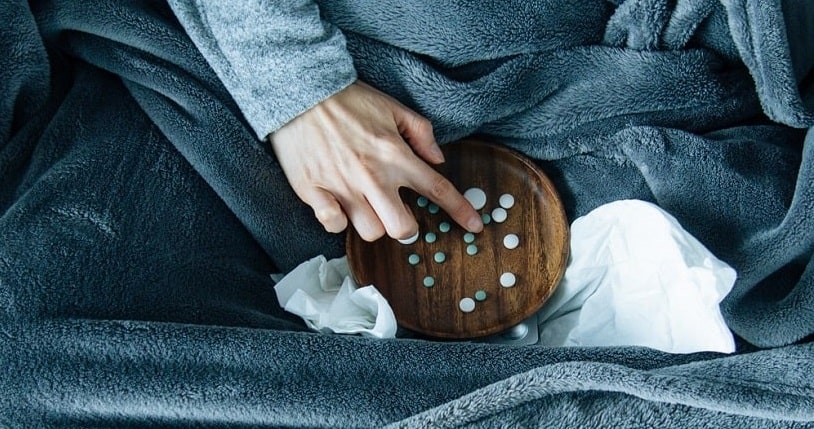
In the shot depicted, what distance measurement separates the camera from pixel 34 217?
2.08 ft

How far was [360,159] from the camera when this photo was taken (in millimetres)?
704

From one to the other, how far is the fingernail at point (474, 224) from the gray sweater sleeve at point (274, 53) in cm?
17

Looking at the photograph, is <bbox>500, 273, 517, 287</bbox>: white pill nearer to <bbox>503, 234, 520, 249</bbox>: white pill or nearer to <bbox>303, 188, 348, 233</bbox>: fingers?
<bbox>503, 234, 520, 249</bbox>: white pill

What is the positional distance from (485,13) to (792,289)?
0.34 metres

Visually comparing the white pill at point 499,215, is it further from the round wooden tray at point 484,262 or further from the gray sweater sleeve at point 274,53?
the gray sweater sleeve at point 274,53

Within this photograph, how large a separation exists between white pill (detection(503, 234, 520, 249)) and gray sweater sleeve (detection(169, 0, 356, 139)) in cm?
20

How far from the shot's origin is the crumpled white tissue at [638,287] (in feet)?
2.14

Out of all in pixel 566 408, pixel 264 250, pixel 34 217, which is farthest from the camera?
pixel 264 250

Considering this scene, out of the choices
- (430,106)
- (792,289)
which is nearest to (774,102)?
(792,289)

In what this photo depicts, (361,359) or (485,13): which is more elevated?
(485,13)

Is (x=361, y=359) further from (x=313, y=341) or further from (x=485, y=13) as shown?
(x=485, y=13)

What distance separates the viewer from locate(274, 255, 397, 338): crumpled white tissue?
69 cm

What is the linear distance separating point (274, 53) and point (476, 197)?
0.23 metres

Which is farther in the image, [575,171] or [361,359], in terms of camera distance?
[575,171]
